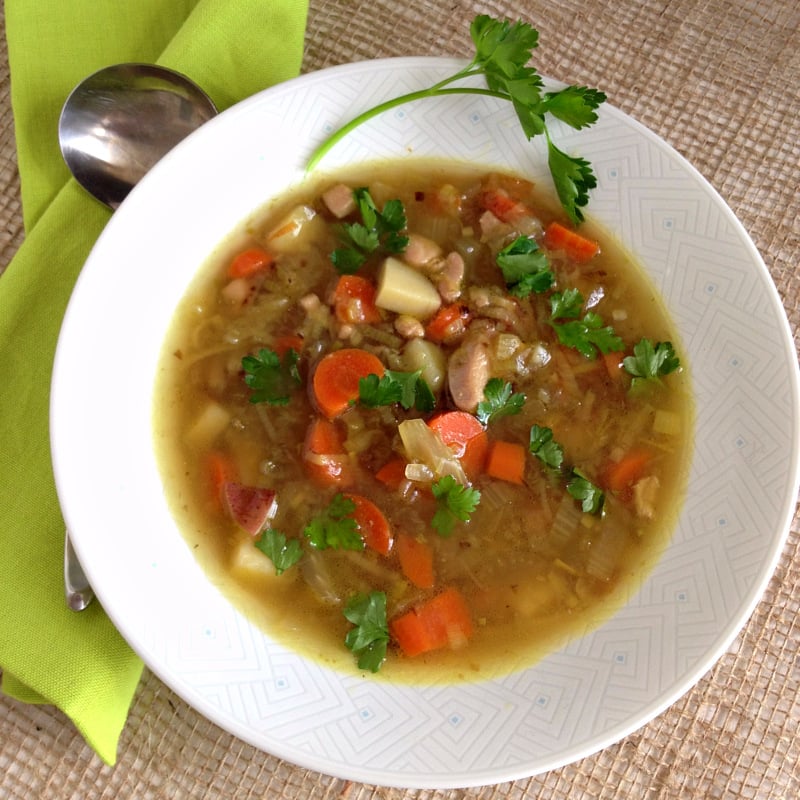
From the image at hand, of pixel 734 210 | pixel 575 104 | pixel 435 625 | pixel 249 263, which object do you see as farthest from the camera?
pixel 734 210

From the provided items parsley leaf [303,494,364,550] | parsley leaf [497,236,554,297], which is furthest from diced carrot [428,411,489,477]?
parsley leaf [497,236,554,297]

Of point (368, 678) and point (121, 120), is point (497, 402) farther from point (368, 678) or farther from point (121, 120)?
point (121, 120)

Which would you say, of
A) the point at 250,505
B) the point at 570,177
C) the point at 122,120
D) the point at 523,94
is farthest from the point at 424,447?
the point at 122,120

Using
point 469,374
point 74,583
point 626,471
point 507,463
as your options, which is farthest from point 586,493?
point 74,583

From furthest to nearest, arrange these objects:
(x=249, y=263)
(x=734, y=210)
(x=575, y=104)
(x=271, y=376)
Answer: (x=734, y=210)
(x=249, y=263)
(x=271, y=376)
(x=575, y=104)

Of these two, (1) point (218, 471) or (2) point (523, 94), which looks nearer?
(2) point (523, 94)

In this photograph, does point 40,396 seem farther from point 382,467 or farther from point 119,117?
point 382,467

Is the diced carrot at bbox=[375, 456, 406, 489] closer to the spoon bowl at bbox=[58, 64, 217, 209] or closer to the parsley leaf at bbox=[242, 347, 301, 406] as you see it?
the parsley leaf at bbox=[242, 347, 301, 406]

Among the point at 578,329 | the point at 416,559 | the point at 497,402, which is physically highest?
the point at 578,329

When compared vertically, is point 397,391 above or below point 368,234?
below
